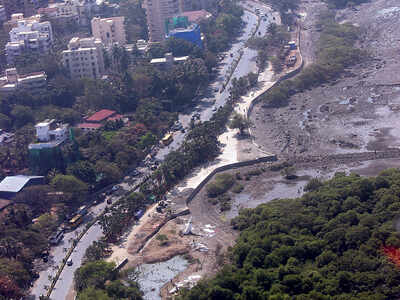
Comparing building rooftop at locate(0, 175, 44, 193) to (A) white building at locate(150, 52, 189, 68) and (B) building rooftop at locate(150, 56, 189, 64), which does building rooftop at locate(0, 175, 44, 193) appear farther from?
(B) building rooftop at locate(150, 56, 189, 64)

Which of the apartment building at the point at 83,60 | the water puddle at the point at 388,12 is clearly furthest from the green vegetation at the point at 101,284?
the water puddle at the point at 388,12

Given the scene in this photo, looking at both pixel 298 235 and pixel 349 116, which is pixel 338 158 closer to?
pixel 349 116

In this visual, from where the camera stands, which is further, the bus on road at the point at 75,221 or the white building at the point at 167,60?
the white building at the point at 167,60

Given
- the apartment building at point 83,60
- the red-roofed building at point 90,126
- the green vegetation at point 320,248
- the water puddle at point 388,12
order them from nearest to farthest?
the green vegetation at point 320,248
the red-roofed building at point 90,126
the apartment building at point 83,60
the water puddle at point 388,12

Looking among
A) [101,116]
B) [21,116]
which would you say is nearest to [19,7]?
[21,116]

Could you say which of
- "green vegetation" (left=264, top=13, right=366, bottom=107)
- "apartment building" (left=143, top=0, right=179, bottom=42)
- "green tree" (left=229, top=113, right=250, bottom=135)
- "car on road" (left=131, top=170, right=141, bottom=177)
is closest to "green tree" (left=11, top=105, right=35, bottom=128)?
"car on road" (left=131, top=170, right=141, bottom=177)

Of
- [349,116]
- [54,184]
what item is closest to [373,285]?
[54,184]

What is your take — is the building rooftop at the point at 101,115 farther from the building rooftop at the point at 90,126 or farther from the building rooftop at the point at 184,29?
the building rooftop at the point at 184,29
